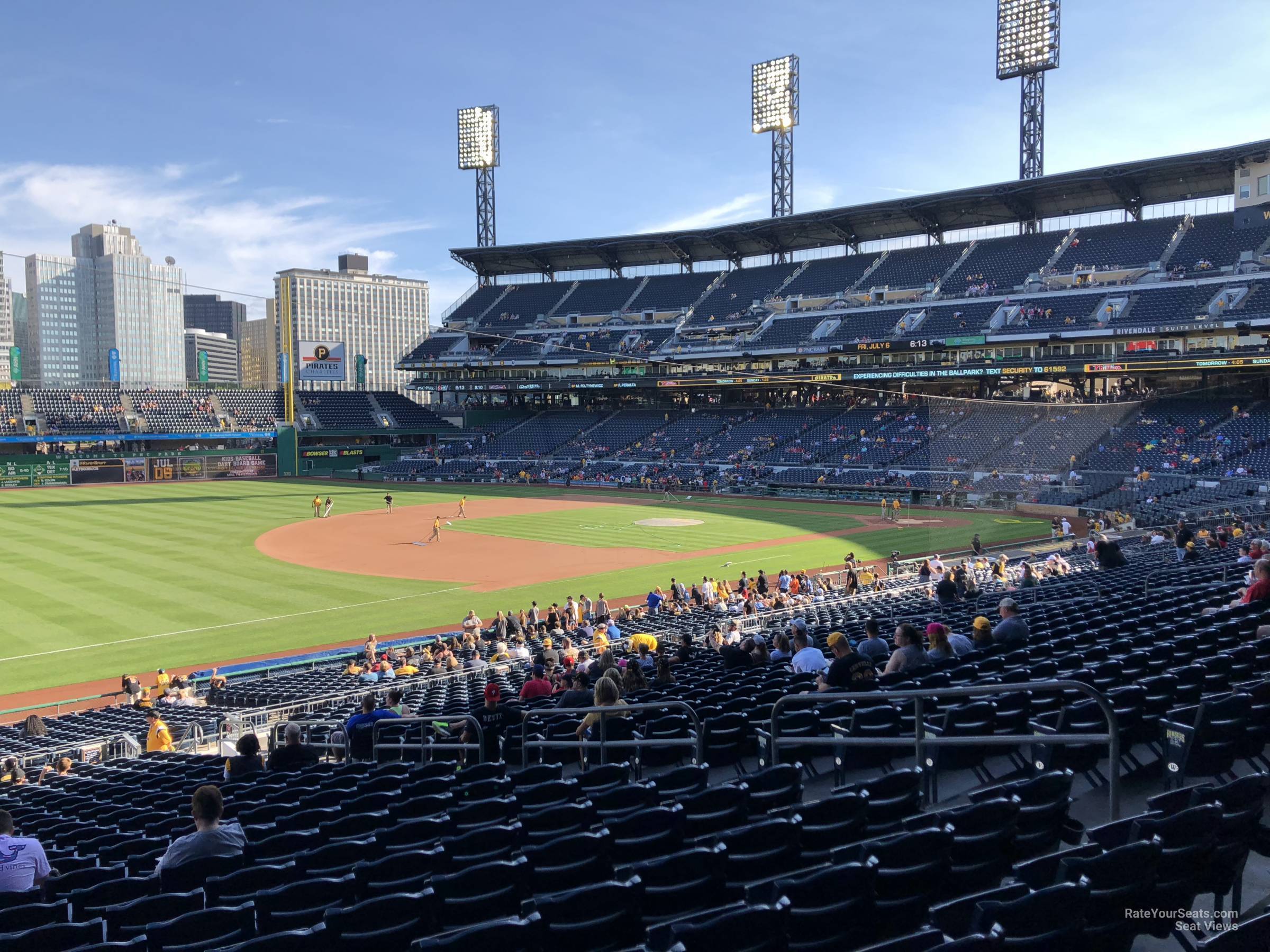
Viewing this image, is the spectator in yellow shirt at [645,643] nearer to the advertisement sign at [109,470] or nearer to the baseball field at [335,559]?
the baseball field at [335,559]

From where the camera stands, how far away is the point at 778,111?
3022 inches

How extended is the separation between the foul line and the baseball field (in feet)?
0.26

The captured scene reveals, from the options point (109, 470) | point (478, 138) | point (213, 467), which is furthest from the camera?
point (478, 138)

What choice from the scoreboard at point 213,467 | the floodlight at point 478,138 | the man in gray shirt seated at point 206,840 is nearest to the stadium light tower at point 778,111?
the floodlight at point 478,138

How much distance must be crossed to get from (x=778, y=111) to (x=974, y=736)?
7772 centimetres

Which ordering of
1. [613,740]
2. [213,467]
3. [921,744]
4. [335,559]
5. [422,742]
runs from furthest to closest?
[213,467]
[335,559]
[422,742]
[613,740]
[921,744]

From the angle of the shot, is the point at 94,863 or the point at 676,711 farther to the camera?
the point at 676,711

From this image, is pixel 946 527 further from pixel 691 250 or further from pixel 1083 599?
pixel 691 250

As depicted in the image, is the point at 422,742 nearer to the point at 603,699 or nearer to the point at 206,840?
the point at 603,699

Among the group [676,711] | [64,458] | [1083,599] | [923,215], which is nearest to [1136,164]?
[923,215]

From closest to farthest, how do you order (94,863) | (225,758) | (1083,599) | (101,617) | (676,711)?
(94,863)
(676,711)
(225,758)
(1083,599)
(101,617)

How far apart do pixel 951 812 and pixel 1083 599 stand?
1367 centimetres

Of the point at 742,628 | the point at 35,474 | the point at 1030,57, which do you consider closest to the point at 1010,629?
the point at 742,628

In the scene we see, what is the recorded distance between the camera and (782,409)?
3054 inches
